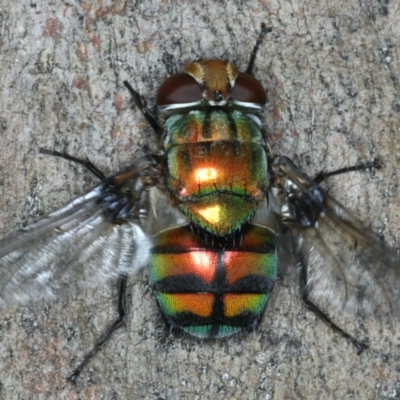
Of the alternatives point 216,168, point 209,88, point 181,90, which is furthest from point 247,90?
point 216,168

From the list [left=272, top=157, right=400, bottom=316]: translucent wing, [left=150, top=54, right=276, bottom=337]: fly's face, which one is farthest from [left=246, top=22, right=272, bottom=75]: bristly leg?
[left=272, top=157, right=400, bottom=316]: translucent wing

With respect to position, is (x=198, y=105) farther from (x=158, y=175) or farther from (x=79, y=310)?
(x=79, y=310)

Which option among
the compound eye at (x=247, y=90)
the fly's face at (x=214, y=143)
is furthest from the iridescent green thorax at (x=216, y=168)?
the compound eye at (x=247, y=90)

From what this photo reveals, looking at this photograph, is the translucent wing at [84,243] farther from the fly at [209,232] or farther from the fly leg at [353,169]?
the fly leg at [353,169]

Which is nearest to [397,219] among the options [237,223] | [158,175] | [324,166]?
[324,166]

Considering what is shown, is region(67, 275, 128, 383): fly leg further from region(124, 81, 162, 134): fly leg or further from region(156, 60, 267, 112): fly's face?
region(156, 60, 267, 112): fly's face

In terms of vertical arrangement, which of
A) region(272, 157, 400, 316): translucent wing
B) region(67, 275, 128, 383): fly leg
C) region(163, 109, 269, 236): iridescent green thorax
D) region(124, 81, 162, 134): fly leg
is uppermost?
region(124, 81, 162, 134): fly leg
